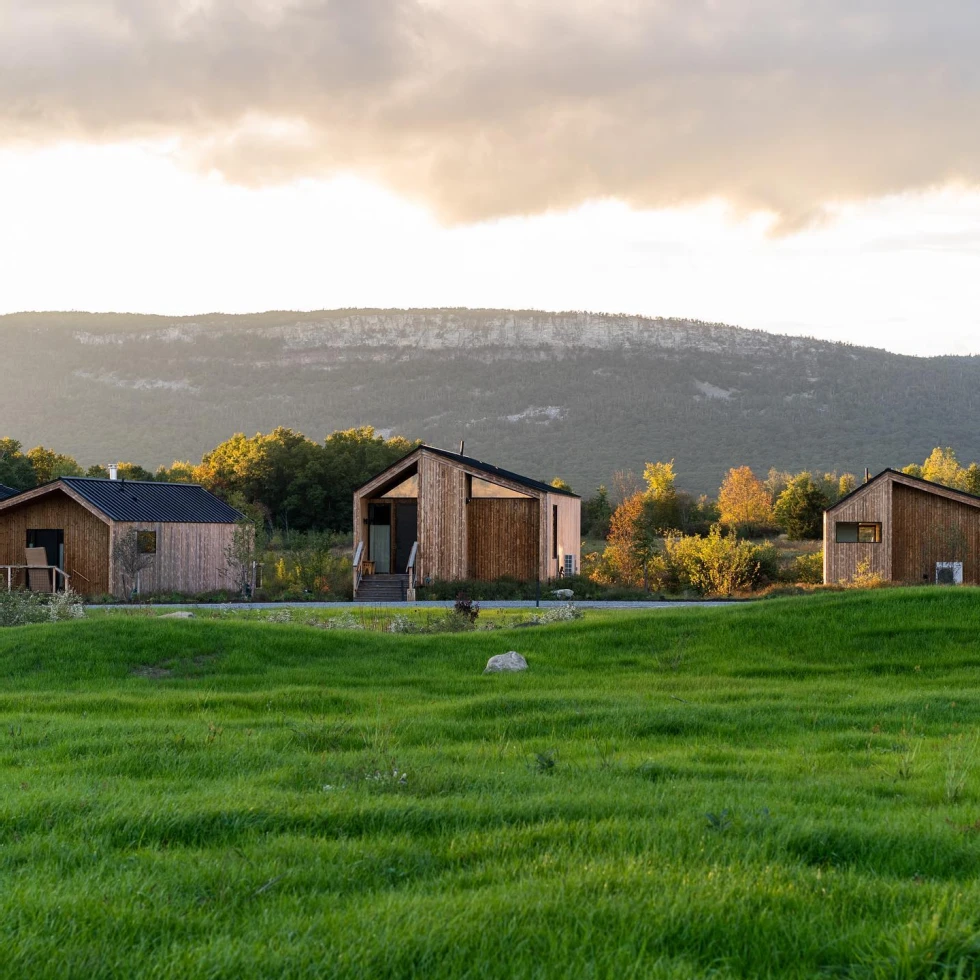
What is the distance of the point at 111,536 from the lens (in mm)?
35969

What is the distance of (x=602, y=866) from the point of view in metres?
4.45

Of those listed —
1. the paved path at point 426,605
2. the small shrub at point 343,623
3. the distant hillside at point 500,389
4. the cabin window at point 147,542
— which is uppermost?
the distant hillside at point 500,389

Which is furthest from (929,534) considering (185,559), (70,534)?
(70,534)

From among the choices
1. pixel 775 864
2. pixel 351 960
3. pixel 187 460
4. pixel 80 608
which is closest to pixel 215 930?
pixel 351 960

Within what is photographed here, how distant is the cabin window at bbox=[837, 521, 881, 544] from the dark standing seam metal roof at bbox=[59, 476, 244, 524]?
22950mm

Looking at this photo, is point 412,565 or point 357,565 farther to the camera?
point 412,565

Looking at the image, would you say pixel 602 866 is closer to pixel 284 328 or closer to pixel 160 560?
pixel 160 560

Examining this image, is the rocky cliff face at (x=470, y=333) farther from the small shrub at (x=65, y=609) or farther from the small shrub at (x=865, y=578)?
the small shrub at (x=65, y=609)

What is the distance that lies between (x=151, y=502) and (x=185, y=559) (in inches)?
102

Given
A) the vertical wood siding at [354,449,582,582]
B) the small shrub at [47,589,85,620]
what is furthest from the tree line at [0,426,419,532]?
the small shrub at [47,589,85,620]

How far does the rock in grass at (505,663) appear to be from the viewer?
14.1 m

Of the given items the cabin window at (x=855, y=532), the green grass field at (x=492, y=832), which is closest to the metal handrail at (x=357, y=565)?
the cabin window at (x=855, y=532)

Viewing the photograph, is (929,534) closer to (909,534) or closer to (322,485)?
(909,534)

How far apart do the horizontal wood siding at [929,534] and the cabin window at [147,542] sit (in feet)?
88.8
